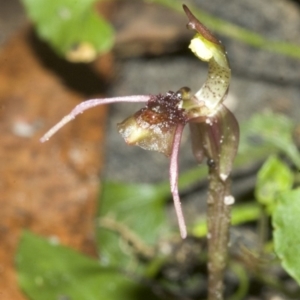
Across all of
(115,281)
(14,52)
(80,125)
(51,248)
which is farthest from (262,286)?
(14,52)

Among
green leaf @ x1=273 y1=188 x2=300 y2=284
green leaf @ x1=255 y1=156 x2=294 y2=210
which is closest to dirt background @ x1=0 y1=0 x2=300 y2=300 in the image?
green leaf @ x1=255 y1=156 x2=294 y2=210

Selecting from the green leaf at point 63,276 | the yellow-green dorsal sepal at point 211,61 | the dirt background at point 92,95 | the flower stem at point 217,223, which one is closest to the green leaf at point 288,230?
the flower stem at point 217,223

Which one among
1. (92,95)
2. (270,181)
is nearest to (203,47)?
(270,181)

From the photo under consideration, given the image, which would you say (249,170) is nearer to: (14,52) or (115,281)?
(115,281)

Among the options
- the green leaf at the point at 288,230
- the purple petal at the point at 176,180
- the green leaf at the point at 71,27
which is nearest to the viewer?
the purple petal at the point at 176,180

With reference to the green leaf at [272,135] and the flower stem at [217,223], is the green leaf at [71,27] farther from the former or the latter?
the flower stem at [217,223]

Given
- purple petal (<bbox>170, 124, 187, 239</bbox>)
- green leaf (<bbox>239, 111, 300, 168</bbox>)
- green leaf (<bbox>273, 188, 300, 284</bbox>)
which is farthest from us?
green leaf (<bbox>239, 111, 300, 168</bbox>)

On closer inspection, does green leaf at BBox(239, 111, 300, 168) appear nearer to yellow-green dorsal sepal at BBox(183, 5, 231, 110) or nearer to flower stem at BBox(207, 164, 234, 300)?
flower stem at BBox(207, 164, 234, 300)
